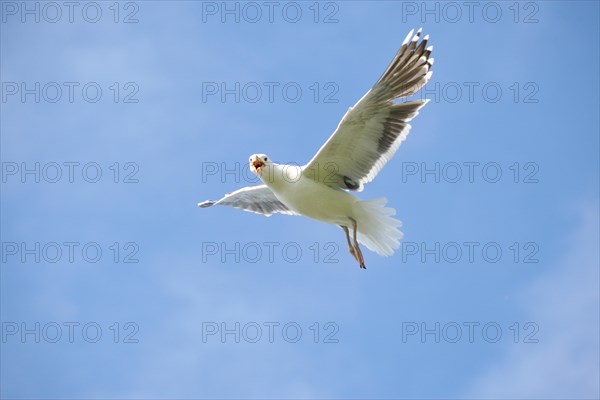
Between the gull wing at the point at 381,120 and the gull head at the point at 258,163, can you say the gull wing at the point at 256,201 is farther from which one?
the gull wing at the point at 381,120

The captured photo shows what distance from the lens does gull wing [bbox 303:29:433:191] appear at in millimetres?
8484

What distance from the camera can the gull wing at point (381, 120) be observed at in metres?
8.48

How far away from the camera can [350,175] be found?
897 cm

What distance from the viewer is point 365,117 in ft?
27.9

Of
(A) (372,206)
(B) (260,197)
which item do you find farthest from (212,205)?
(A) (372,206)

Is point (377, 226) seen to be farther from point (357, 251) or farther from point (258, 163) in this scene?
point (258, 163)

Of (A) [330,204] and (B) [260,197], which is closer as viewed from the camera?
(A) [330,204]

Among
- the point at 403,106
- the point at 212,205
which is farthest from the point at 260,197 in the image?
the point at 403,106

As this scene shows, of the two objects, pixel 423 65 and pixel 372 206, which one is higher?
pixel 423 65

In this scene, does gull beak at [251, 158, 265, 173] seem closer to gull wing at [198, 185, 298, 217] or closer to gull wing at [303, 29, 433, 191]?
gull wing at [303, 29, 433, 191]

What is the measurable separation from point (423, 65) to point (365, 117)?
25.9 inches

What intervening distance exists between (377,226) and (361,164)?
1.82 ft

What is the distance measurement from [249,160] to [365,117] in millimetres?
1130

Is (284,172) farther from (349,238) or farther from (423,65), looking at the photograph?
(423,65)
